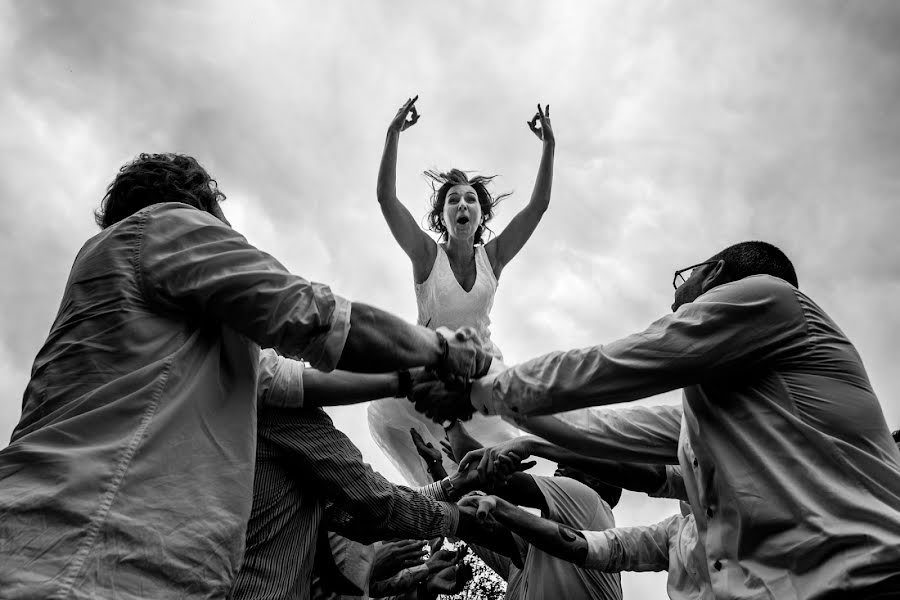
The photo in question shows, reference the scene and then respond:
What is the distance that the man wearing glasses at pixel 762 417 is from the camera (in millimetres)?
2699

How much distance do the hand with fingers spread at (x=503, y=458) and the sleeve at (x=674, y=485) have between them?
0.84 meters

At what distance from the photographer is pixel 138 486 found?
2.34m

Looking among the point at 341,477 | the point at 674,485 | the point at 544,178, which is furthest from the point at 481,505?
the point at 544,178

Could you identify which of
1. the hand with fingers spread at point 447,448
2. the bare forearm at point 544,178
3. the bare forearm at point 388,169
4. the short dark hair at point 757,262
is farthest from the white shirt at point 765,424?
the bare forearm at point 544,178

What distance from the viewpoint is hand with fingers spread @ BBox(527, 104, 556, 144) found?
26.1 feet

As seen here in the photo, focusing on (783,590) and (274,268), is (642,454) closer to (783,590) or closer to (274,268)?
(783,590)

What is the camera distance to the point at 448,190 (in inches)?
323

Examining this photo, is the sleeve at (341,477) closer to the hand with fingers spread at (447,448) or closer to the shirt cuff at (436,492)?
the shirt cuff at (436,492)

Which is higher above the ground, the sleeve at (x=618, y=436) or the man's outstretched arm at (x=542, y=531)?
the sleeve at (x=618, y=436)

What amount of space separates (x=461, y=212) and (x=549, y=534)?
370 cm

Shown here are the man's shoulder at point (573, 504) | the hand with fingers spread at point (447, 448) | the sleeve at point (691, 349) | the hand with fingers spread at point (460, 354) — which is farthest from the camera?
the hand with fingers spread at point (447, 448)

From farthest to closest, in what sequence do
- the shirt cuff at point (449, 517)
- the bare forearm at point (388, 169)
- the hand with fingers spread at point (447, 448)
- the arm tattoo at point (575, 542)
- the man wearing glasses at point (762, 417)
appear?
the bare forearm at point (388, 169) < the hand with fingers spread at point (447, 448) < the arm tattoo at point (575, 542) < the shirt cuff at point (449, 517) < the man wearing glasses at point (762, 417)

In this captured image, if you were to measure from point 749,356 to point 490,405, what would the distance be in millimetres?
1163

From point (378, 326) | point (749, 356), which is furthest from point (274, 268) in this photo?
point (749, 356)
